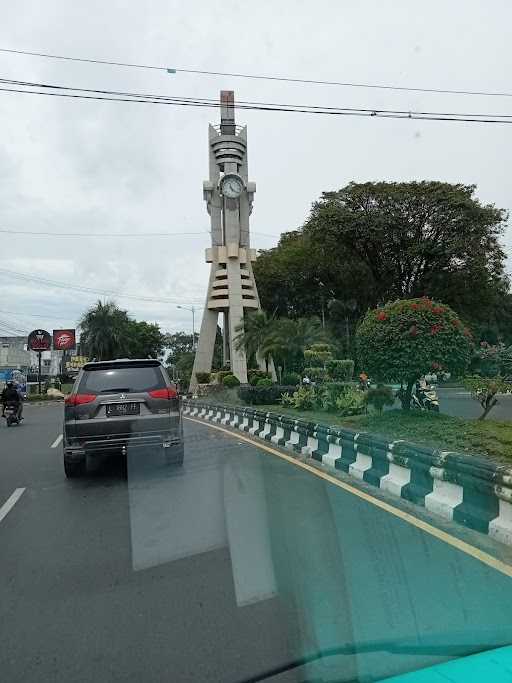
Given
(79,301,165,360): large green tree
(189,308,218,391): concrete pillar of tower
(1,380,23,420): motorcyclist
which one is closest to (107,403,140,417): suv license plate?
(1,380,23,420): motorcyclist

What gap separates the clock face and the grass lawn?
41.2 meters

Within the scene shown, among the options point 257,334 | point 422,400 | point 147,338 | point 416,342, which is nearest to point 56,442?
point 422,400

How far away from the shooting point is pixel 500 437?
10516 millimetres

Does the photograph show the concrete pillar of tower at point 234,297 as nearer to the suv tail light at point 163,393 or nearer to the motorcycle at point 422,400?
the motorcycle at point 422,400

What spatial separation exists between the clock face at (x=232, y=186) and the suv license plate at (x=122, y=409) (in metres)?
45.8

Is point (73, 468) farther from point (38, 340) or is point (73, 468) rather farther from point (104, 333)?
point (104, 333)

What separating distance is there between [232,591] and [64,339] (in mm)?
66946

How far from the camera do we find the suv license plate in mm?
10625

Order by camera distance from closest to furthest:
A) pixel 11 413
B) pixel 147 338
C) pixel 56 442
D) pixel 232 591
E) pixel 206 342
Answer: pixel 232 591 < pixel 56 442 < pixel 11 413 < pixel 206 342 < pixel 147 338

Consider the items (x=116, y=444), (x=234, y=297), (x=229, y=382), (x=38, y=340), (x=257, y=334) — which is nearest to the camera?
(x=116, y=444)

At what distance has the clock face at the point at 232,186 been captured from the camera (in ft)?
179

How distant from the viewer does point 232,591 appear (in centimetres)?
501

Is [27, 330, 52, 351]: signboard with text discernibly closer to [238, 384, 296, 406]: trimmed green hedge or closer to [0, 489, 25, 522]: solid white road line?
[238, 384, 296, 406]: trimmed green hedge

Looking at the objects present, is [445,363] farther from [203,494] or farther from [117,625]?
[117,625]
